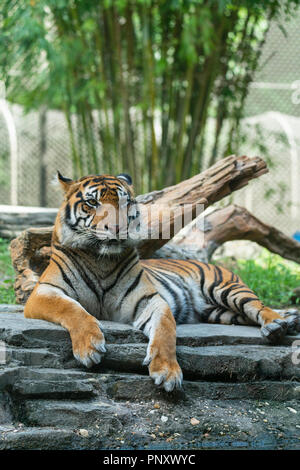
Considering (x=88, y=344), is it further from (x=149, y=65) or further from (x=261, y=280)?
(x=149, y=65)

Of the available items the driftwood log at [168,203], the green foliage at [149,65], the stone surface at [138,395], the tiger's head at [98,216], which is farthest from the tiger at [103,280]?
the green foliage at [149,65]

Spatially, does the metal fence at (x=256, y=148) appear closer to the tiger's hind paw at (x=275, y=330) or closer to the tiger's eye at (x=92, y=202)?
the tiger's hind paw at (x=275, y=330)

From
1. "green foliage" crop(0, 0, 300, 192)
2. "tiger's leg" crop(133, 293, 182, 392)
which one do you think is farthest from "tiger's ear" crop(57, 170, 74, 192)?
"green foliage" crop(0, 0, 300, 192)

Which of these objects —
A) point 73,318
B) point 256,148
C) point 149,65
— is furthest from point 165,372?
point 256,148

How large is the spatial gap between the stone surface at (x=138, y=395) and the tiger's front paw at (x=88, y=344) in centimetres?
9

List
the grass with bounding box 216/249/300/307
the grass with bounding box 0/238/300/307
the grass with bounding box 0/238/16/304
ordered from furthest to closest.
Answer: the grass with bounding box 216/249/300/307, the grass with bounding box 0/238/300/307, the grass with bounding box 0/238/16/304

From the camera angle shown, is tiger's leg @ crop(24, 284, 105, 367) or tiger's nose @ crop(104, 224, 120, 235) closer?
tiger's leg @ crop(24, 284, 105, 367)

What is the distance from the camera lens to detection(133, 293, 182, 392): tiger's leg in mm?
2559

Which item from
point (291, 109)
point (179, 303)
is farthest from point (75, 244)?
point (291, 109)

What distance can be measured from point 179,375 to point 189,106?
4783 mm

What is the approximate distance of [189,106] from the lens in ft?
22.4

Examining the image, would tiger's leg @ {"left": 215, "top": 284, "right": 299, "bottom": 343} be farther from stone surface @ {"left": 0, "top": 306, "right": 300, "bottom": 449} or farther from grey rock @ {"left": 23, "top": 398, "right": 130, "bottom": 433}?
grey rock @ {"left": 23, "top": 398, "right": 130, "bottom": 433}

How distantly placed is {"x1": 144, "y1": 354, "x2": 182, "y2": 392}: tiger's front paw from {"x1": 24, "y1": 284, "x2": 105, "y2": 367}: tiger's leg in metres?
0.25

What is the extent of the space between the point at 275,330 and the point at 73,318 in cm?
110
